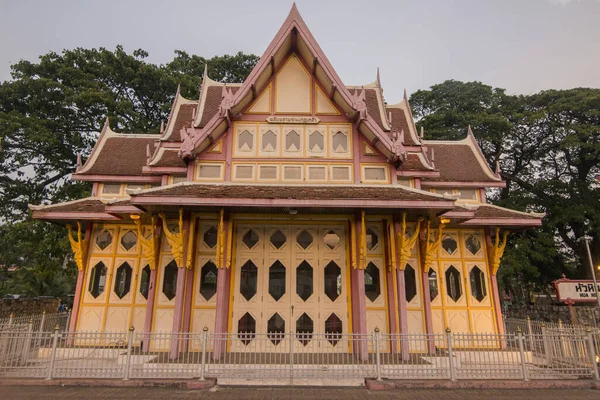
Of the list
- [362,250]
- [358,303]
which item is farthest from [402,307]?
[362,250]

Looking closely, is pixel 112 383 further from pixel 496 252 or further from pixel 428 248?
pixel 496 252

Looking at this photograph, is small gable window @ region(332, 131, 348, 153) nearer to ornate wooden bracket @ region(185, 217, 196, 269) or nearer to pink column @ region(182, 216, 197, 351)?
ornate wooden bracket @ region(185, 217, 196, 269)

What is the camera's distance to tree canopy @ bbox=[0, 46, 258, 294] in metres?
21.5

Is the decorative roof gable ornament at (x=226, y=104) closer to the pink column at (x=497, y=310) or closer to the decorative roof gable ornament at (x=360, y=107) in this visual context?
the decorative roof gable ornament at (x=360, y=107)

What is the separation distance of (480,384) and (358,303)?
359cm

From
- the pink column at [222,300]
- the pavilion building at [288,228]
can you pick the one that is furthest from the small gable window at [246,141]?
the pink column at [222,300]

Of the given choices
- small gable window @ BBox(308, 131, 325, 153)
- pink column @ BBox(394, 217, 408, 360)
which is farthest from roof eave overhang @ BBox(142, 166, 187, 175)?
pink column @ BBox(394, 217, 408, 360)

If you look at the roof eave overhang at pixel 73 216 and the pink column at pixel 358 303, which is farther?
the roof eave overhang at pixel 73 216

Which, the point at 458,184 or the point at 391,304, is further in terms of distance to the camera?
the point at 458,184

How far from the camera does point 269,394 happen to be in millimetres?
7777

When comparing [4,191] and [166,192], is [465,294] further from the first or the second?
[4,191]

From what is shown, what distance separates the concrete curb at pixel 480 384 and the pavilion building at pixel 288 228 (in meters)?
2.22

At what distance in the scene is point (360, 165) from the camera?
1220 centimetres

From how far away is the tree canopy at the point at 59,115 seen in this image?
21484mm
